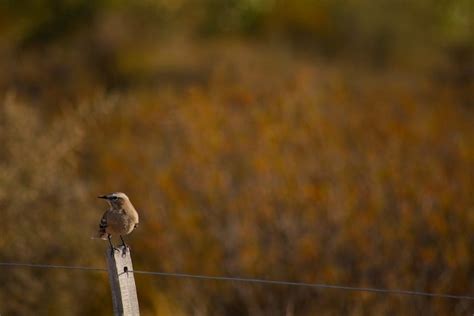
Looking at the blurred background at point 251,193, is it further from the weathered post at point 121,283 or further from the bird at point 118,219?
the weathered post at point 121,283

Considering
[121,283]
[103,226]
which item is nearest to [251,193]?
[103,226]

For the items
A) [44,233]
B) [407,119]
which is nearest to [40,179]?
[44,233]

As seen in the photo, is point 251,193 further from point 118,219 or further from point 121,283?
point 121,283

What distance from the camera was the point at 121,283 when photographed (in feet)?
16.8

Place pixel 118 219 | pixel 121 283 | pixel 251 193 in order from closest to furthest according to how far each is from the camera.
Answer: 1. pixel 121 283
2. pixel 118 219
3. pixel 251 193

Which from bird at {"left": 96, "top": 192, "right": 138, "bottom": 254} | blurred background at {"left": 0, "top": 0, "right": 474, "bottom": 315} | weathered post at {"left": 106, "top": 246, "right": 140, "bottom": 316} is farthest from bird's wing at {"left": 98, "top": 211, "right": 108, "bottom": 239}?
blurred background at {"left": 0, "top": 0, "right": 474, "bottom": 315}

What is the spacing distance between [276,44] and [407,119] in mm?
6536

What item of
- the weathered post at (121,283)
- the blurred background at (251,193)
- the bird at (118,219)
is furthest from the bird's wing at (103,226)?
the blurred background at (251,193)

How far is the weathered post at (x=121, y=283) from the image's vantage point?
5.12 meters

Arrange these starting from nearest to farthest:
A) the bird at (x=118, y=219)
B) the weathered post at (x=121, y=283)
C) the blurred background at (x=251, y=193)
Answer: the weathered post at (x=121, y=283) → the bird at (x=118, y=219) → the blurred background at (x=251, y=193)

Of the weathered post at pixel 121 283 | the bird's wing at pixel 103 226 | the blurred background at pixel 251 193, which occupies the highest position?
the blurred background at pixel 251 193

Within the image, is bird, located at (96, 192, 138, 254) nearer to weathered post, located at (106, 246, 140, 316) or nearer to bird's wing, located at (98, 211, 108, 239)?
bird's wing, located at (98, 211, 108, 239)

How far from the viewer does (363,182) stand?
1342cm

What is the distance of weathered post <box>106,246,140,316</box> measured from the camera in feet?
16.8
